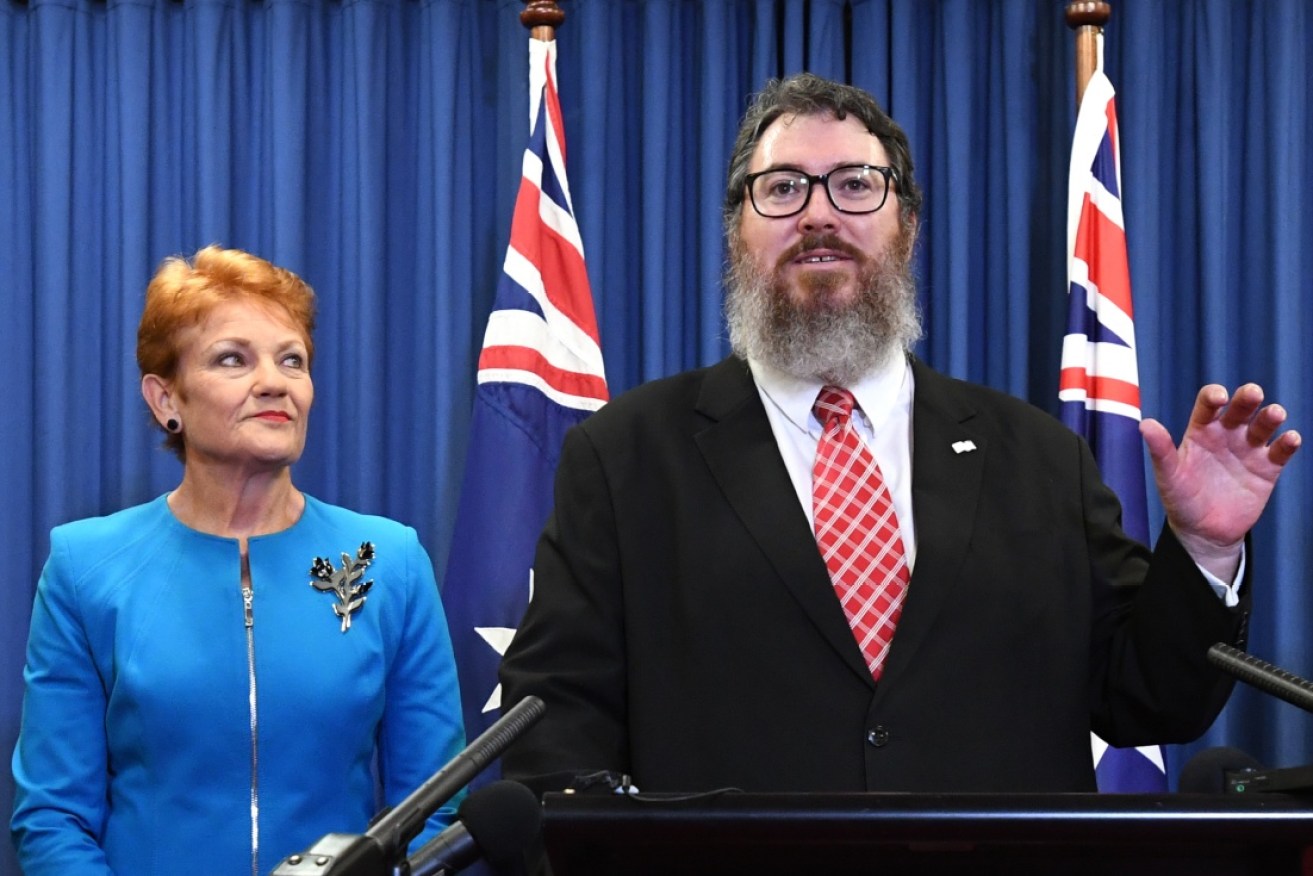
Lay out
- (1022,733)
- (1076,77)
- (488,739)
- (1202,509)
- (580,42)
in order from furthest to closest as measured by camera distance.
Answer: (580,42) → (1076,77) → (1022,733) → (1202,509) → (488,739)

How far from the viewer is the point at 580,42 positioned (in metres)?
4.02

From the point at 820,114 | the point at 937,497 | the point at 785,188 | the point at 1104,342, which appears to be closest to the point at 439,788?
the point at 937,497

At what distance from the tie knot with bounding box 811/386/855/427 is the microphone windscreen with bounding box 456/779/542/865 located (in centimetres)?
118

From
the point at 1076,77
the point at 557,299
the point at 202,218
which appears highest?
the point at 1076,77

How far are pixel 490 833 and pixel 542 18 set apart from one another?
307cm

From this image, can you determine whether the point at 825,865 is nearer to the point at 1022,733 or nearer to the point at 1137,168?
the point at 1022,733

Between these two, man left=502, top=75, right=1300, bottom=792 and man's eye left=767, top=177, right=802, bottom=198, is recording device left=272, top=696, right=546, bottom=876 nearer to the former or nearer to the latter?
man left=502, top=75, right=1300, bottom=792

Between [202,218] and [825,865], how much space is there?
3.43 meters

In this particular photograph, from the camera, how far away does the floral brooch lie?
8.28 ft

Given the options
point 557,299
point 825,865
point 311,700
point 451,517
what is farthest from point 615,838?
point 451,517

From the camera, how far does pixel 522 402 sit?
363 cm

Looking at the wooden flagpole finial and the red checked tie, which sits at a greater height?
the wooden flagpole finial

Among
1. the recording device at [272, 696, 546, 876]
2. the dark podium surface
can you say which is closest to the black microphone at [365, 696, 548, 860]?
the recording device at [272, 696, 546, 876]

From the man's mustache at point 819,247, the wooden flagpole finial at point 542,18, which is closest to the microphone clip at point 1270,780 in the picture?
the man's mustache at point 819,247
